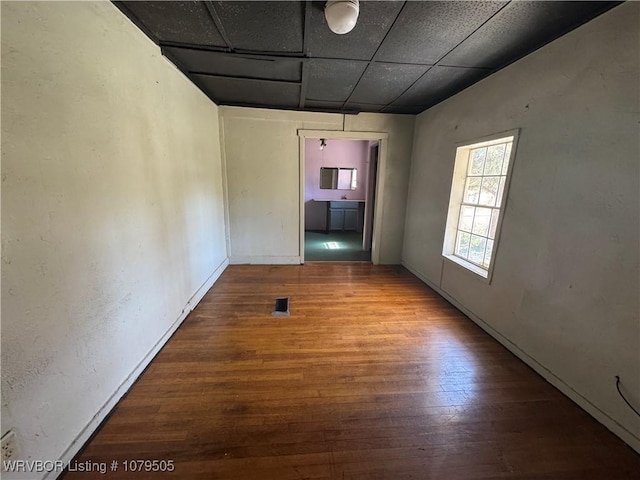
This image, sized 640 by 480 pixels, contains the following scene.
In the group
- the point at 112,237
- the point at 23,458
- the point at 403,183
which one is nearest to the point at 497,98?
the point at 403,183

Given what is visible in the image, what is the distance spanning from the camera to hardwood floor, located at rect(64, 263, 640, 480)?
127 cm

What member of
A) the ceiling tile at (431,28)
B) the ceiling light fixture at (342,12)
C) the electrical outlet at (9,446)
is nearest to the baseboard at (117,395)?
the electrical outlet at (9,446)

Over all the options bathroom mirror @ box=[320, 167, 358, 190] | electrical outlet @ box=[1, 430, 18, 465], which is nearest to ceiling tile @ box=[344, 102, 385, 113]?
bathroom mirror @ box=[320, 167, 358, 190]

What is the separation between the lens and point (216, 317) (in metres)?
2.60

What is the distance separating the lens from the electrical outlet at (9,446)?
0.94 meters

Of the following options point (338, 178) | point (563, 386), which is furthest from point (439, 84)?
point (338, 178)

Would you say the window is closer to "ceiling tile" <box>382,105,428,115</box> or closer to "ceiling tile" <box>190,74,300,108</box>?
"ceiling tile" <box>382,105,428,115</box>

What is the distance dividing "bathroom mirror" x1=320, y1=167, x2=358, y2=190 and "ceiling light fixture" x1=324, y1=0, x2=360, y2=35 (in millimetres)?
5182

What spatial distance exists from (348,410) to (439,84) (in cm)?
312

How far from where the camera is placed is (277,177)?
393 centimetres

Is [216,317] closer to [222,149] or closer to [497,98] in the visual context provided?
[222,149]

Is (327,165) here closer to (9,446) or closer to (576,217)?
(576,217)

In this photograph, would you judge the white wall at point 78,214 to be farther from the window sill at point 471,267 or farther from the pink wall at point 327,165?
the pink wall at point 327,165

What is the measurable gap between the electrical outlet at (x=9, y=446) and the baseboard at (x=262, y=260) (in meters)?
3.25
